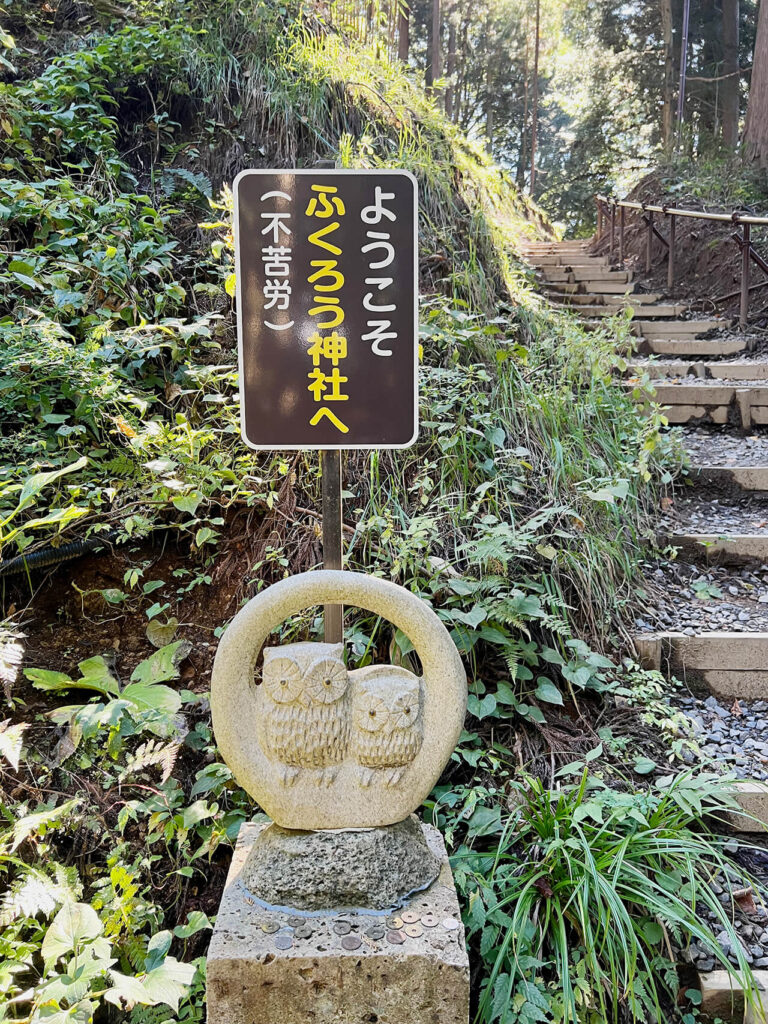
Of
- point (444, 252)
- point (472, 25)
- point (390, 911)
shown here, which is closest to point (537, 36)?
point (472, 25)

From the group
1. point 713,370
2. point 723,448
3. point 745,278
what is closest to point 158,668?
point 723,448

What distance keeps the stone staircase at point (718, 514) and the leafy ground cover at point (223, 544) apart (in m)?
0.19

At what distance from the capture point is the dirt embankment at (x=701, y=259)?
278 inches

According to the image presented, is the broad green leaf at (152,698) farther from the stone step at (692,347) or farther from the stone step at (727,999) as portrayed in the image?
the stone step at (692,347)

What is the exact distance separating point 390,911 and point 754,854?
4.43ft

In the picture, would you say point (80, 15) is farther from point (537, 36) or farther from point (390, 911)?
point (537, 36)

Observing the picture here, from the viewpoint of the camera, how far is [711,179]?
29.3 ft

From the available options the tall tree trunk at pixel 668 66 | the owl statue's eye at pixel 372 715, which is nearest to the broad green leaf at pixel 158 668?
the owl statue's eye at pixel 372 715

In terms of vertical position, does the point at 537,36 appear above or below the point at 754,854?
above

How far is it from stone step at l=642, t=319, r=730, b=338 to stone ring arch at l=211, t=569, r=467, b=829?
5672mm

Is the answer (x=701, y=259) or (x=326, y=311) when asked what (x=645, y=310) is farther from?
(x=326, y=311)

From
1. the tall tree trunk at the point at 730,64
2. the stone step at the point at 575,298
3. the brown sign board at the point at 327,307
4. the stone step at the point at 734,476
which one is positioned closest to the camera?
the brown sign board at the point at 327,307

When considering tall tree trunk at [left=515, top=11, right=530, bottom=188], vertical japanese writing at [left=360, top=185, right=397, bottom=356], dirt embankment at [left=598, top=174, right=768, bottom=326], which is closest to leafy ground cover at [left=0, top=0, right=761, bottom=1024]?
vertical japanese writing at [left=360, top=185, right=397, bottom=356]

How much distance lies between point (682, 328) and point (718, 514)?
3.26 meters
